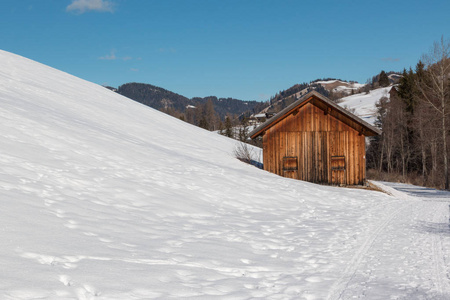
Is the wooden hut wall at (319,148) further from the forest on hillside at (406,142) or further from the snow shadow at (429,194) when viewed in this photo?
the forest on hillside at (406,142)

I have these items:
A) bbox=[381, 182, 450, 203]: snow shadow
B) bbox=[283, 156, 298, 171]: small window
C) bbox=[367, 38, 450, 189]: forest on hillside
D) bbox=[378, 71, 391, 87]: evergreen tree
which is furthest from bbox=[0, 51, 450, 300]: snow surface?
bbox=[378, 71, 391, 87]: evergreen tree

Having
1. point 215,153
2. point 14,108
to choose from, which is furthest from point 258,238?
point 215,153

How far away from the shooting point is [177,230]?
9.04 meters

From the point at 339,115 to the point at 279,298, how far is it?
1861 cm

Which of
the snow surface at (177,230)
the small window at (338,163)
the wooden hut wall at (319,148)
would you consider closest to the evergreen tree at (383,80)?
the wooden hut wall at (319,148)

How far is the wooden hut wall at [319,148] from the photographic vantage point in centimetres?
2291

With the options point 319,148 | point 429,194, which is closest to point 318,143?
point 319,148

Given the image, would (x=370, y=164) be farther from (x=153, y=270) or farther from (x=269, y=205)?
(x=153, y=270)

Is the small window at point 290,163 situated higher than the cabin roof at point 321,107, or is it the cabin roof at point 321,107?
the cabin roof at point 321,107

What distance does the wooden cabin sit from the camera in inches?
901

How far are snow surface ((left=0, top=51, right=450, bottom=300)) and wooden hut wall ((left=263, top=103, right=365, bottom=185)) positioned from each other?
14.9ft

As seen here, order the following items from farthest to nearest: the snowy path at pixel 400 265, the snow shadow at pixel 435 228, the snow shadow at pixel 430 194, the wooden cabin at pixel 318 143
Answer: the snow shadow at pixel 430 194
the wooden cabin at pixel 318 143
the snow shadow at pixel 435 228
the snowy path at pixel 400 265

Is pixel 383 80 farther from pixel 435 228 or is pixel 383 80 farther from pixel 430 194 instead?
pixel 435 228

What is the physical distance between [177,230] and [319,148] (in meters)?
15.7
